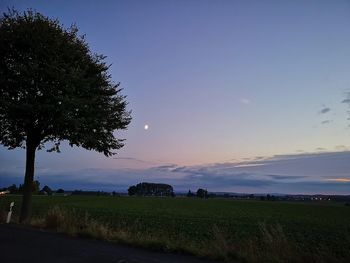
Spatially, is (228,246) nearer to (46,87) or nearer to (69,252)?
(69,252)

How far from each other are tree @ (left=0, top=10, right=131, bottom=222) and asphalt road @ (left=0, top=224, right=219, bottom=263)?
23.4 feet

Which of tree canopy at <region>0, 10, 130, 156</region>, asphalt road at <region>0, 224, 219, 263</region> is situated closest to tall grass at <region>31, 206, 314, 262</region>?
asphalt road at <region>0, 224, 219, 263</region>

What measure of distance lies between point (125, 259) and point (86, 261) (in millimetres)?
933

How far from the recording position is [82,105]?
69.8ft

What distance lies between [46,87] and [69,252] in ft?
34.2

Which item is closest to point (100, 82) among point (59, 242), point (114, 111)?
point (114, 111)

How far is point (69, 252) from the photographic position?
469 inches

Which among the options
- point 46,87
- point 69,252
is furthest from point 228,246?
point 46,87

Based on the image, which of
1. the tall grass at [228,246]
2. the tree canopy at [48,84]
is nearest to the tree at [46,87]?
the tree canopy at [48,84]

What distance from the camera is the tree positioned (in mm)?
20547

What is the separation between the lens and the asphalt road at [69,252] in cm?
1088

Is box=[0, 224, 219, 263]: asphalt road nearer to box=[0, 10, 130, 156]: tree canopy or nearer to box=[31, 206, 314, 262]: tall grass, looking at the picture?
box=[31, 206, 314, 262]: tall grass

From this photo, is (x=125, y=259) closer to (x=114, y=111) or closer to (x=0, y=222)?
(x=0, y=222)

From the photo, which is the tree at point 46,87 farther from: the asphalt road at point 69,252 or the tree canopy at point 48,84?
the asphalt road at point 69,252
